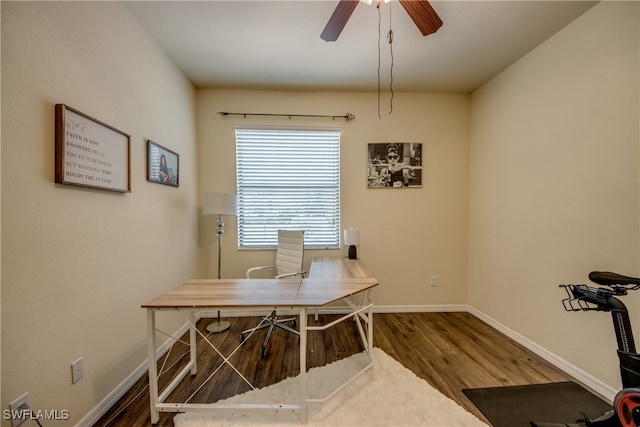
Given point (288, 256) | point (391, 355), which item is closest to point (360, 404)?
point (391, 355)

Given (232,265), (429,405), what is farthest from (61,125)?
(429,405)

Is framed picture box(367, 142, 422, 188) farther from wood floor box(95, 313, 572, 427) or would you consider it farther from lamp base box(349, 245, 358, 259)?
wood floor box(95, 313, 572, 427)

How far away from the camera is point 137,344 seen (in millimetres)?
1936

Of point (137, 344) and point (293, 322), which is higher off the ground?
point (137, 344)

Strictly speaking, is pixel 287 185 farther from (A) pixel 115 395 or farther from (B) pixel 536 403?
(B) pixel 536 403

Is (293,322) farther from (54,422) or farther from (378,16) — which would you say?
(378,16)

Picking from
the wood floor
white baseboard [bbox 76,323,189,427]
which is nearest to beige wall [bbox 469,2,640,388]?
the wood floor

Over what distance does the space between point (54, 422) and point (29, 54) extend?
Result: 1.88 meters

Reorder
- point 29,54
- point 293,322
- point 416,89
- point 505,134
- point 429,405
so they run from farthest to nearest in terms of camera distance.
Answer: point 416,89, point 293,322, point 505,134, point 429,405, point 29,54

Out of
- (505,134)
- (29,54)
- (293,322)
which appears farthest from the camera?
(293,322)

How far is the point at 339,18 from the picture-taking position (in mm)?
1512

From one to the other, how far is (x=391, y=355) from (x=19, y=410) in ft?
7.71

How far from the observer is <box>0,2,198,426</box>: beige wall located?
1.13m

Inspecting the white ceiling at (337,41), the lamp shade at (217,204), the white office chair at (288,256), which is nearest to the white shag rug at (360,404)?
the white office chair at (288,256)
